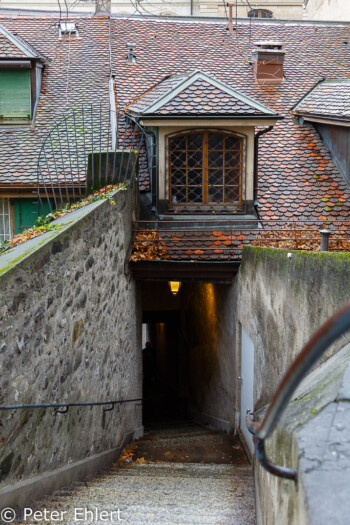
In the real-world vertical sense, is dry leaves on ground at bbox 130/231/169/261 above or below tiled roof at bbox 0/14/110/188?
below

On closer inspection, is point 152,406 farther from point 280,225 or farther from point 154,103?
point 154,103

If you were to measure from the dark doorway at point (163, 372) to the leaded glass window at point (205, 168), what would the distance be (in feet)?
20.7

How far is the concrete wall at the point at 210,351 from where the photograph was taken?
1128cm

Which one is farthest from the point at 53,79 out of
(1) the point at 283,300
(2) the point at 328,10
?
(2) the point at 328,10

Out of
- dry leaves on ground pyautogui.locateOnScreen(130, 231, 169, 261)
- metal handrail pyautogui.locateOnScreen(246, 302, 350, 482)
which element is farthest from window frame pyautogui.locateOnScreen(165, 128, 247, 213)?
metal handrail pyautogui.locateOnScreen(246, 302, 350, 482)

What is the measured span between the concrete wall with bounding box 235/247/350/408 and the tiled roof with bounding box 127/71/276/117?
281cm

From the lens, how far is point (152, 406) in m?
17.5

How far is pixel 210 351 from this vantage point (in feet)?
44.1

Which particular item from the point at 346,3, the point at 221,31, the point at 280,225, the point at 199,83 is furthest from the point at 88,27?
the point at 346,3

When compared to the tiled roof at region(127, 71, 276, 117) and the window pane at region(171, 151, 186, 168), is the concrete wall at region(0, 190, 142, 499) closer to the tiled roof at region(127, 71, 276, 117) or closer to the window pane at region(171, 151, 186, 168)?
the window pane at region(171, 151, 186, 168)

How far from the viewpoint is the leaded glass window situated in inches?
432

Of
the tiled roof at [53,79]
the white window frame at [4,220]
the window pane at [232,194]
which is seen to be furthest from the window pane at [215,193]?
the white window frame at [4,220]

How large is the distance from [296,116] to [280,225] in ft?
12.4

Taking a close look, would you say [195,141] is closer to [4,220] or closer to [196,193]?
[196,193]
